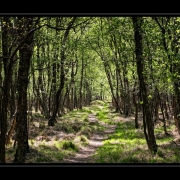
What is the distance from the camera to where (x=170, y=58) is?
1308 centimetres
